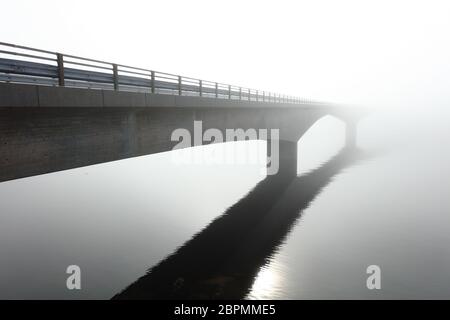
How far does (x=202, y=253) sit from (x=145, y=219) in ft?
25.2

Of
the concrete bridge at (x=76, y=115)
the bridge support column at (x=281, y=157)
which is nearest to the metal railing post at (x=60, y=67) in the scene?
the concrete bridge at (x=76, y=115)

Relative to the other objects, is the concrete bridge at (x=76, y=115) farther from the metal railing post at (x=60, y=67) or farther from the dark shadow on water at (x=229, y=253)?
the dark shadow on water at (x=229, y=253)

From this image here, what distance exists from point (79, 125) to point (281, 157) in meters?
33.4

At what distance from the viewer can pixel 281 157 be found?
42.7 meters

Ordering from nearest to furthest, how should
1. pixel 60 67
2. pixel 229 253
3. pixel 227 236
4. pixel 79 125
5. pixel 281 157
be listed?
pixel 60 67
pixel 79 125
pixel 229 253
pixel 227 236
pixel 281 157

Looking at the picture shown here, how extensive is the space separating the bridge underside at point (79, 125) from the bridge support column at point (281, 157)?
77.6ft

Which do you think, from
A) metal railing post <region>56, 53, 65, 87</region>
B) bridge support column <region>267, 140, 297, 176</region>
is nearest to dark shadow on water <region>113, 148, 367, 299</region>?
bridge support column <region>267, 140, 297, 176</region>

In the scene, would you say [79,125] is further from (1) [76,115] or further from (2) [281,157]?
(2) [281,157]

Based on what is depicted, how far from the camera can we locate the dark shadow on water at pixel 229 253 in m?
15.4

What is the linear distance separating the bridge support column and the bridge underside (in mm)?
23661

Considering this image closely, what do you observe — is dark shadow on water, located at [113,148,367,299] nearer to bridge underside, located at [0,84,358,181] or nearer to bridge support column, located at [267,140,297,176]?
bridge underside, located at [0,84,358,181]

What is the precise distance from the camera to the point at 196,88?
70.5ft

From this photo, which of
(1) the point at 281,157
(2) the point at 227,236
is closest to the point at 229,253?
(2) the point at 227,236
